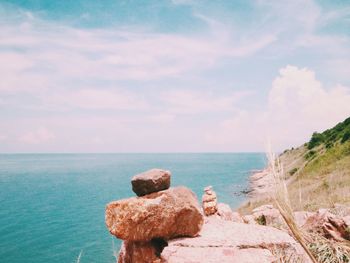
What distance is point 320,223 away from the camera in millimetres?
10773

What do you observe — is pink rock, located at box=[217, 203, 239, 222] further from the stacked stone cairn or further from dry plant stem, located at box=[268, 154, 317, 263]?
dry plant stem, located at box=[268, 154, 317, 263]

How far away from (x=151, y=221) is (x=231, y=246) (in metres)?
2.60

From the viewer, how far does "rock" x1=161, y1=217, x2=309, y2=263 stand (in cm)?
898

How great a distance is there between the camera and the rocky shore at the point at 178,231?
31.2ft

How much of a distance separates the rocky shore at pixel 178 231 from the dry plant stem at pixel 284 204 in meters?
6.87

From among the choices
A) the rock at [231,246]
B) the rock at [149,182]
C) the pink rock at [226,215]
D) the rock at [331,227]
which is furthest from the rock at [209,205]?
the rock at [331,227]

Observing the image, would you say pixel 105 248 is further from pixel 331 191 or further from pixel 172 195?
pixel 172 195

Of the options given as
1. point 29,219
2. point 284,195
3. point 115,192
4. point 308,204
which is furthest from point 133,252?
point 115,192

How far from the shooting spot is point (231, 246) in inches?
382

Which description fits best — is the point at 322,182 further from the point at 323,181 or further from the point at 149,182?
the point at 149,182

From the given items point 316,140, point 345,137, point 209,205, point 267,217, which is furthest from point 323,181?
point 316,140

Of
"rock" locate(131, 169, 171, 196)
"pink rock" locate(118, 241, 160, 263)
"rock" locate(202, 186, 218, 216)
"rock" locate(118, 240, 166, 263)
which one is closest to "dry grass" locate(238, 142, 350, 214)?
"rock" locate(202, 186, 218, 216)

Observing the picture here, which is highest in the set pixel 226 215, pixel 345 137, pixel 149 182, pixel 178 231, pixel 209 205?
pixel 345 137

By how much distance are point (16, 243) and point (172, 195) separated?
32312 mm
